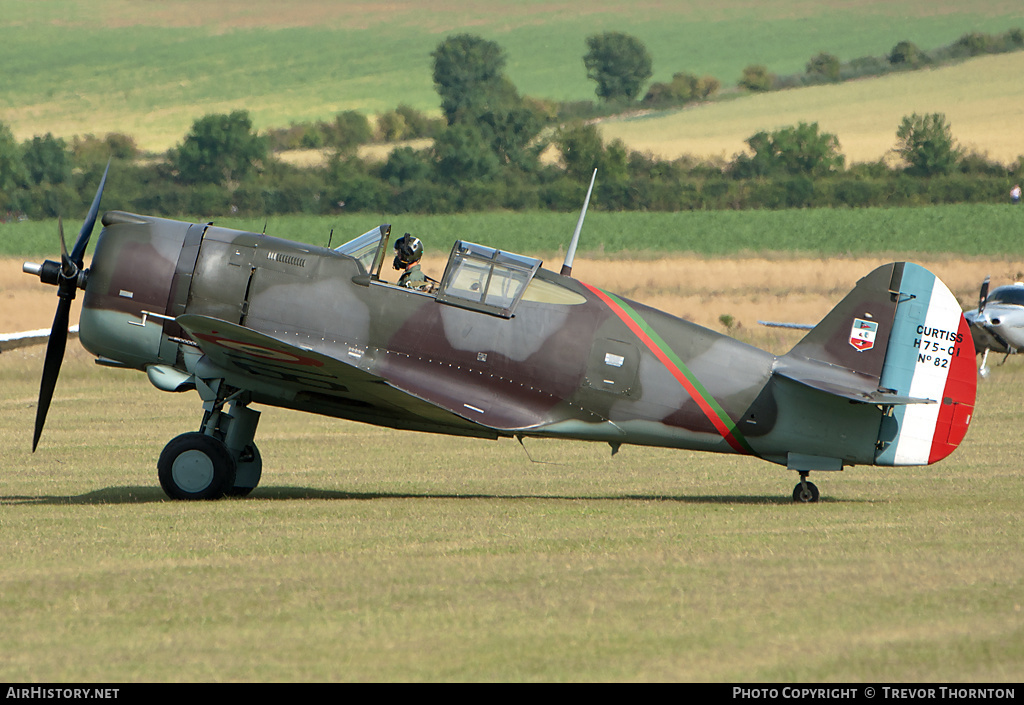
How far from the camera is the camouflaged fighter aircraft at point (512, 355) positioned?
11062 mm

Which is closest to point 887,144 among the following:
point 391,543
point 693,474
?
point 693,474

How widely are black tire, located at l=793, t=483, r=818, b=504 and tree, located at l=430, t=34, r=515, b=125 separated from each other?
79058mm

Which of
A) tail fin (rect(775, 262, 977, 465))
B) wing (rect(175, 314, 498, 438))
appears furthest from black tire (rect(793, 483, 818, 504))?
wing (rect(175, 314, 498, 438))

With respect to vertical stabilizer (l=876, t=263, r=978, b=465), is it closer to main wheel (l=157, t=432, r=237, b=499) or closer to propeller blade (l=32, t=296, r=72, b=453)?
main wheel (l=157, t=432, r=237, b=499)

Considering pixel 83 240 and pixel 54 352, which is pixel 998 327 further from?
pixel 54 352

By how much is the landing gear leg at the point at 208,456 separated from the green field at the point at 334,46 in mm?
72227

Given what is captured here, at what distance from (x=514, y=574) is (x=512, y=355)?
11.1 ft

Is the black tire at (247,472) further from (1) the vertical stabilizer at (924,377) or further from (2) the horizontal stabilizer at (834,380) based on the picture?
(1) the vertical stabilizer at (924,377)

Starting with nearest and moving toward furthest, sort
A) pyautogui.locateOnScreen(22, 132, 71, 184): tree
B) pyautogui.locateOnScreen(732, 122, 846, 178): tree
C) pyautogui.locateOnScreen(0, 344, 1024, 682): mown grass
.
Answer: pyautogui.locateOnScreen(0, 344, 1024, 682): mown grass < pyautogui.locateOnScreen(22, 132, 71, 184): tree < pyautogui.locateOnScreen(732, 122, 846, 178): tree

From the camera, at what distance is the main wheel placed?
11.1m

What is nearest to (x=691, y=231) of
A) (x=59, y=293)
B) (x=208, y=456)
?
(x=59, y=293)

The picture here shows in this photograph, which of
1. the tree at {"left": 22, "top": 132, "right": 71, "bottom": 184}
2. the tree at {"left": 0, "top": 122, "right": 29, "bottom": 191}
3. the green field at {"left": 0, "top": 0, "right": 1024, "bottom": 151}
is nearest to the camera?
the tree at {"left": 22, "top": 132, "right": 71, "bottom": 184}

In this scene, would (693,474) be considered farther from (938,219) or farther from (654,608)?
(938,219)

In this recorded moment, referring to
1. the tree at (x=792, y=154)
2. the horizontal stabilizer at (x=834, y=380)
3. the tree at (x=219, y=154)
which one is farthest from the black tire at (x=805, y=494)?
the tree at (x=792, y=154)
